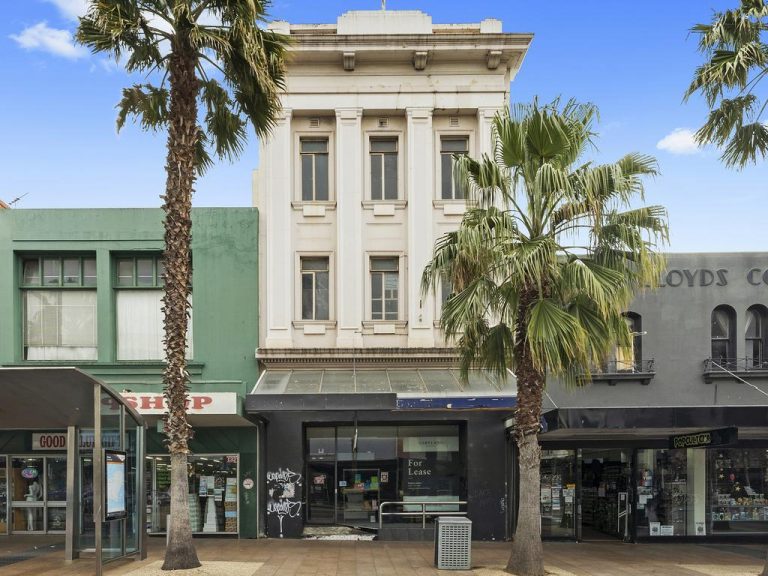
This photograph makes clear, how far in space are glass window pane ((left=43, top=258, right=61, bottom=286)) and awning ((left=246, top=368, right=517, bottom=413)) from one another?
5.86 m

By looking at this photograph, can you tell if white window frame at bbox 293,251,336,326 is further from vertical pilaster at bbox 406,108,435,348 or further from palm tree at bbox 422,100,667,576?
palm tree at bbox 422,100,667,576

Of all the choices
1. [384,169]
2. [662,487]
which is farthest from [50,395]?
[662,487]

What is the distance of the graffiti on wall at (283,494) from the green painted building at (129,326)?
436mm

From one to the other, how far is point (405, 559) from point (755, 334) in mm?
10391

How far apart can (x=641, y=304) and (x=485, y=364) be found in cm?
624

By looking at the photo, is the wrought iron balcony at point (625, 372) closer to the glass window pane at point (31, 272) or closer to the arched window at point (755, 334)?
the arched window at point (755, 334)

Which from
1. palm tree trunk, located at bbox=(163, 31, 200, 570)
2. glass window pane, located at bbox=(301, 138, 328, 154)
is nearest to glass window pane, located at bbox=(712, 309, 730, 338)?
glass window pane, located at bbox=(301, 138, 328, 154)

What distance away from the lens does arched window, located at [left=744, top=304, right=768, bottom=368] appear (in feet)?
62.3

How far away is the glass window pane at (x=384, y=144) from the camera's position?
66.9 feet

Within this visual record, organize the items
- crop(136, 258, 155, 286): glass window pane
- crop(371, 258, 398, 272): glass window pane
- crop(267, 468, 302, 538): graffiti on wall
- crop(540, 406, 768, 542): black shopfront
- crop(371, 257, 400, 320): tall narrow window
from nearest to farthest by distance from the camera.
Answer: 1. crop(267, 468, 302, 538): graffiti on wall
2. crop(540, 406, 768, 542): black shopfront
3. crop(136, 258, 155, 286): glass window pane
4. crop(371, 257, 400, 320): tall narrow window
5. crop(371, 258, 398, 272): glass window pane

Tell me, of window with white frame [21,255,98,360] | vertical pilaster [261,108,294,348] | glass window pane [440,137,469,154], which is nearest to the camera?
vertical pilaster [261,108,294,348]

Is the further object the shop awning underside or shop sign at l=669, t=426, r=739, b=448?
shop sign at l=669, t=426, r=739, b=448

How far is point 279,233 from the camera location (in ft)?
64.3

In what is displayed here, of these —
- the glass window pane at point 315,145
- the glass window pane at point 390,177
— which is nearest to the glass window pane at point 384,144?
the glass window pane at point 390,177
